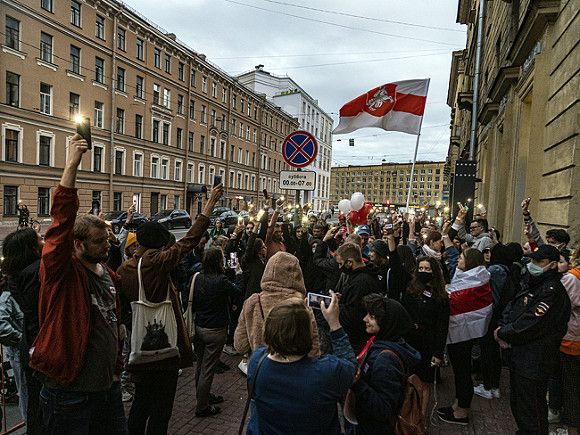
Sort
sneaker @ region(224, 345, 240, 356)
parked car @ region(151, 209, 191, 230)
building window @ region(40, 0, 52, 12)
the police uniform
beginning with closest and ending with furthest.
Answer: the police uniform < sneaker @ region(224, 345, 240, 356) < building window @ region(40, 0, 52, 12) < parked car @ region(151, 209, 191, 230)

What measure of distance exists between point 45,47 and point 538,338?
30610mm

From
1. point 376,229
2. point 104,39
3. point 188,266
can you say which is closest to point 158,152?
point 104,39

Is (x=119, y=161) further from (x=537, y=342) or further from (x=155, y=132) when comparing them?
(x=537, y=342)

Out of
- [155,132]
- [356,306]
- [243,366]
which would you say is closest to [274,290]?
[356,306]

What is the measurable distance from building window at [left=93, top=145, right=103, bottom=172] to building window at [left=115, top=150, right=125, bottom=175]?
1.43 metres

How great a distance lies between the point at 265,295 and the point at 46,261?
63.4 inches

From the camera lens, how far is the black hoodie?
11.7 ft

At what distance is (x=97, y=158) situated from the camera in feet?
98.5

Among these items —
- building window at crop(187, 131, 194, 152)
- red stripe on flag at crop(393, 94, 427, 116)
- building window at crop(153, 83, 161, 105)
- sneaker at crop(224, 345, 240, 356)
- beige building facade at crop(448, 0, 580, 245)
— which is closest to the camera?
beige building facade at crop(448, 0, 580, 245)

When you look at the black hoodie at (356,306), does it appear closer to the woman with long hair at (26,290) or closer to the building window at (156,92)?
the woman with long hair at (26,290)

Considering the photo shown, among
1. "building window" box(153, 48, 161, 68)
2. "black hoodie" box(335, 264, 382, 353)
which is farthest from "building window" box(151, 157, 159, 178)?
"black hoodie" box(335, 264, 382, 353)

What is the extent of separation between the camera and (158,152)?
120 feet

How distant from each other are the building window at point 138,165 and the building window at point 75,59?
26.0 ft

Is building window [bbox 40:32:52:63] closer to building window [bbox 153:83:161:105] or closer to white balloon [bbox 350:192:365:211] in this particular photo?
building window [bbox 153:83:161:105]
